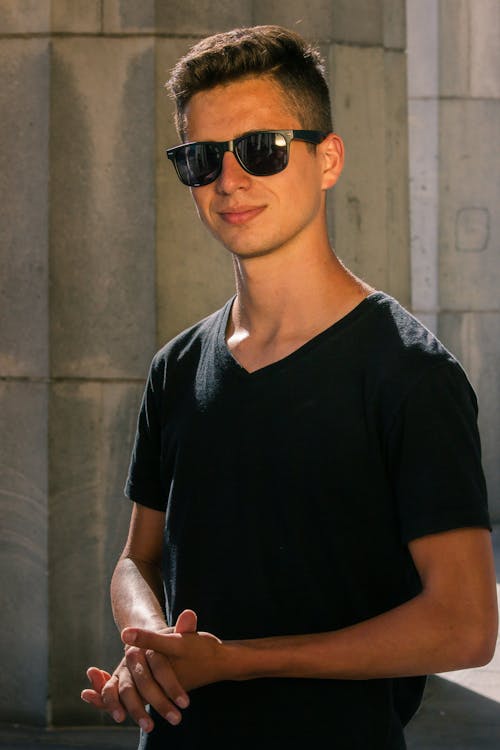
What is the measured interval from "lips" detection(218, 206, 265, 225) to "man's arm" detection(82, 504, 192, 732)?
2.15 ft

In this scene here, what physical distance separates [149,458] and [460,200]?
7.99m

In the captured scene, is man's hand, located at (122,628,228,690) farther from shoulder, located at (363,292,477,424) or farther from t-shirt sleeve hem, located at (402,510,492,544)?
shoulder, located at (363,292,477,424)

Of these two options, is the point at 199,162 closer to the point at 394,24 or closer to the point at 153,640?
the point at 153,640

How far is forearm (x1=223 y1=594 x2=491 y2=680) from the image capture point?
6.31 feet

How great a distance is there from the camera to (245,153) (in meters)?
2.26

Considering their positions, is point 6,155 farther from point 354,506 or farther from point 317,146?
point 354,506

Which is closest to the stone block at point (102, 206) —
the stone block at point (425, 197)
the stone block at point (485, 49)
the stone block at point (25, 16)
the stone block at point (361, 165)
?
the stone block at point (25, 16)

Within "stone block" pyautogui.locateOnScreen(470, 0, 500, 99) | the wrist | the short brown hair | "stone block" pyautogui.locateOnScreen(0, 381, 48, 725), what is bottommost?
"stone block" pyautogui.locateOnScreen(0, 381, 48, 725)

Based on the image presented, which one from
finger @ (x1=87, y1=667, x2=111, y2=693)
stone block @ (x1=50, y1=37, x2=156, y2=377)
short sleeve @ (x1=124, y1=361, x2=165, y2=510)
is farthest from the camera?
stone block @ (x1=50, y1=37, x2=156, y2=377)

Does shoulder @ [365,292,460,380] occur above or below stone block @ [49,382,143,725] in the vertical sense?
above

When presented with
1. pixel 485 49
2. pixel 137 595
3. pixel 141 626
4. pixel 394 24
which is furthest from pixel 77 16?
pixel 485 49

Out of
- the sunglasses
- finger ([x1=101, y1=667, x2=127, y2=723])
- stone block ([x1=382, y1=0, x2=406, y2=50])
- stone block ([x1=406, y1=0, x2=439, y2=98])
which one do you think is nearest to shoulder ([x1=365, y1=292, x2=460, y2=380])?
the sunglasses

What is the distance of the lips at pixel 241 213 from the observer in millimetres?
2273

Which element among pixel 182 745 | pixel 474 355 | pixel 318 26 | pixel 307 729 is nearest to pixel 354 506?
pixel 307 729
